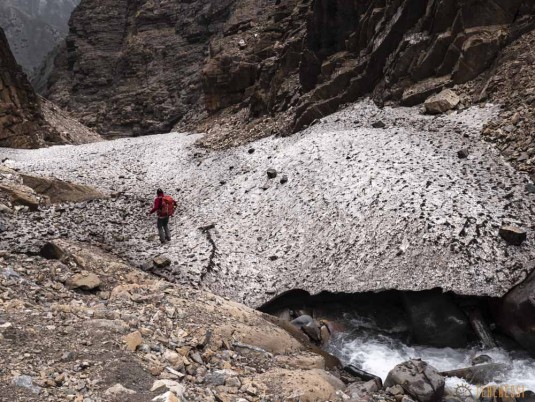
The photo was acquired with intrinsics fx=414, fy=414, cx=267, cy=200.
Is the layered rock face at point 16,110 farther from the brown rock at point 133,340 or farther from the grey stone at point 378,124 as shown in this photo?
the brown rock at point 133,340

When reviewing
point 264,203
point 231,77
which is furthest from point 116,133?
point 264,203

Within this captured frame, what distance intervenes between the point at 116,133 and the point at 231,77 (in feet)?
81.1

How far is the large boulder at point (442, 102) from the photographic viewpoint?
18430 millimetres

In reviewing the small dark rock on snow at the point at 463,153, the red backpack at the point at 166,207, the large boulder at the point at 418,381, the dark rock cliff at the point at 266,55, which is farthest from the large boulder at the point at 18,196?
the small dark rock on snow at the point at 463,153

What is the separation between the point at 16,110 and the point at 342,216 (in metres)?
28.7

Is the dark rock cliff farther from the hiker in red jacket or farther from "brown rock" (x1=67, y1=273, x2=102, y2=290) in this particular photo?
"brown rock" (x1=67, y1=273, x2=102, y2=290)

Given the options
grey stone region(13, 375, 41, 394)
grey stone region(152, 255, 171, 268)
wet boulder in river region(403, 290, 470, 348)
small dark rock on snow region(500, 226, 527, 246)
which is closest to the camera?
grey stone region(13, 375, 41, 394)

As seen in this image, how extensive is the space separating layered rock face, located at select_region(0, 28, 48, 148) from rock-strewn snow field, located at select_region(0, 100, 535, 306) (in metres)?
12.5

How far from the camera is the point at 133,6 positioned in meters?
74.8

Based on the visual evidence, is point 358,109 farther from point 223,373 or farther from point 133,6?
point 133,6

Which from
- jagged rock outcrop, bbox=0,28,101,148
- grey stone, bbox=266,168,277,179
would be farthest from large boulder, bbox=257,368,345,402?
jagged rock outcrop, bbox=0,28,101,148

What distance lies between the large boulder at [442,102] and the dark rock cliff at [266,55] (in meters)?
0.99

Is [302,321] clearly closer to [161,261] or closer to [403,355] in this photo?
[403,355]

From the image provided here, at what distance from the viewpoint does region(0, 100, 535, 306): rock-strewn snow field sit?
10727 mm
